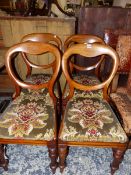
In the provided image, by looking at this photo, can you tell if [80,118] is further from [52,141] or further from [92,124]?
[52,141]

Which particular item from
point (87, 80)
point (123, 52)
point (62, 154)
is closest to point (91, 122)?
point (62, 154)

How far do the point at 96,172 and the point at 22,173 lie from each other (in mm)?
588

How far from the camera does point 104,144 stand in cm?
114

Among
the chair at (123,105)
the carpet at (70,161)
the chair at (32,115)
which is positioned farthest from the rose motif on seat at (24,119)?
the chair at (123,105)

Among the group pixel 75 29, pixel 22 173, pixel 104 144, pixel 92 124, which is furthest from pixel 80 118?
pixel 75 29

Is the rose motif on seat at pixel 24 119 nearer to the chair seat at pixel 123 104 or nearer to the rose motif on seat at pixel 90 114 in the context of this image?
the rose motif on seat at pixel 90 114

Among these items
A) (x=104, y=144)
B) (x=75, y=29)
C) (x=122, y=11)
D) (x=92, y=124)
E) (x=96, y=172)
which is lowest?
(x=96, y=172)

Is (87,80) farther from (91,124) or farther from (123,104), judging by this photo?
(91,124)

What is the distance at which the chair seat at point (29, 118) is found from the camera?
1094 mm

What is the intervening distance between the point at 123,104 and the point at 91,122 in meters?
0.37

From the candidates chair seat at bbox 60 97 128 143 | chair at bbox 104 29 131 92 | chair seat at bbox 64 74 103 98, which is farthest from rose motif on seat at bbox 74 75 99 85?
chair seat at bbox 60 97 128 143

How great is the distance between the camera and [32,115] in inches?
47.9

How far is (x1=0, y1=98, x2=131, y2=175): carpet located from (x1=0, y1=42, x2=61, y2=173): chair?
0.10m

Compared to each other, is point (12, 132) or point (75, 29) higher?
point (75, 29)
